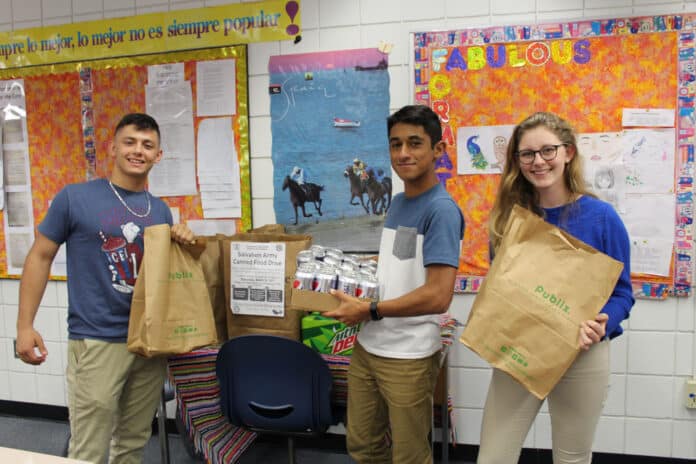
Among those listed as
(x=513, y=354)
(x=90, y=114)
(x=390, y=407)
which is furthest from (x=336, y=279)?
(x=90, y=114)

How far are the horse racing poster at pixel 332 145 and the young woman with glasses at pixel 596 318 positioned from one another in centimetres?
103

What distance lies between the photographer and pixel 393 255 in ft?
5.09

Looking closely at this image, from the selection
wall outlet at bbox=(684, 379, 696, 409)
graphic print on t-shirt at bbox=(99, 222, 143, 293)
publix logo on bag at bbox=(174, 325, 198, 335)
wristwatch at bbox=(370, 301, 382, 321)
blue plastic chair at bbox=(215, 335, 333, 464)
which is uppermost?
graphic print on t-shirt at bbox=(99, 222, 143, 293)

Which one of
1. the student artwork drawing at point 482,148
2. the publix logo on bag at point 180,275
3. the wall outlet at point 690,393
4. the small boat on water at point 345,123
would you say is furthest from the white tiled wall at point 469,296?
the publix logo on bag at point 180,275

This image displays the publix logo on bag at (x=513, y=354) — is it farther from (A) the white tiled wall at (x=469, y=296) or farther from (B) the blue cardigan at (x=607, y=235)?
(A) the white tiled wall at (x=469, y=296)

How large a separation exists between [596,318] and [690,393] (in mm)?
1381

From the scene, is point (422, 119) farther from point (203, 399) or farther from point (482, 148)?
point (203, 399)

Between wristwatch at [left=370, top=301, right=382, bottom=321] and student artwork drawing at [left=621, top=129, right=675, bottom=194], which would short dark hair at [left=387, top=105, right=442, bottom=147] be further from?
student artwork drawing at [left=621, top=129, right=675, bottom=194]

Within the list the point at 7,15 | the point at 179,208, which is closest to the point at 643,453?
the point at 179,208

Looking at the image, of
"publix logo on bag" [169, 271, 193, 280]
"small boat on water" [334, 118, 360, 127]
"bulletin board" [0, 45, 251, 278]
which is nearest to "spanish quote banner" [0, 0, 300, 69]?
"bulletin board" [0, 45, 251, 278]

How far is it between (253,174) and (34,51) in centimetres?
147

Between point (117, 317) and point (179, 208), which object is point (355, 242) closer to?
point (179, 208)

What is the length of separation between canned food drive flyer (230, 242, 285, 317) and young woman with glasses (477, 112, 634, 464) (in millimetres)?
893

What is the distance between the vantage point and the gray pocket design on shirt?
1.51m
